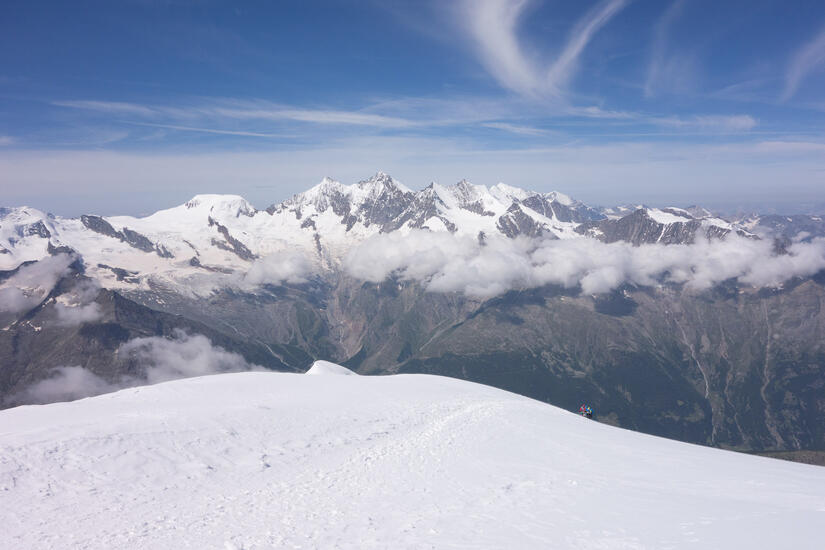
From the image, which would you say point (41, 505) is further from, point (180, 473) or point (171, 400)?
point (171, 400)

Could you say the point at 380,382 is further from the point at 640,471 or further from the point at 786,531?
the point at 786,531

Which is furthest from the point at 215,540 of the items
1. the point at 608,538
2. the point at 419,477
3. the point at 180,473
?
the point at 608,538

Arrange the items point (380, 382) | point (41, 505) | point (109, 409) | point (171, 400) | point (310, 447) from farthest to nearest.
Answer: point (380, 382) → point (171, 400) → point (109, 409) → point (310, 447) → point (41, 505)

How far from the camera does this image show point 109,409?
27797 mm

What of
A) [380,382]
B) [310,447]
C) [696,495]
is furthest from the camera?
[380,382]

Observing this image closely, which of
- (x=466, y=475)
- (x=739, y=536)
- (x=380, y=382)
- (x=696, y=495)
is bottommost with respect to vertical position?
(x=380, y=382)

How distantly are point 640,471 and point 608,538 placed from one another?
9446mm

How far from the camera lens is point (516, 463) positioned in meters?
23.9

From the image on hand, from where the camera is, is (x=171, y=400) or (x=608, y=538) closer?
(x=608, y=538)

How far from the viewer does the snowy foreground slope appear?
15125mm

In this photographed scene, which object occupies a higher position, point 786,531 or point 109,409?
point 786,531

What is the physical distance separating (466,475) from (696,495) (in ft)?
33.9

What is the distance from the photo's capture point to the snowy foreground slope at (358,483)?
15125mm

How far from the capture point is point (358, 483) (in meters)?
20.5
